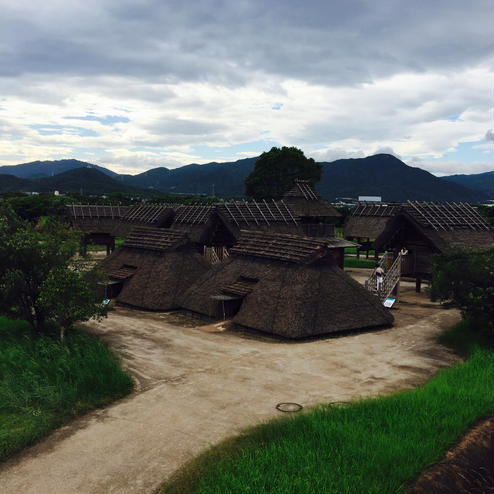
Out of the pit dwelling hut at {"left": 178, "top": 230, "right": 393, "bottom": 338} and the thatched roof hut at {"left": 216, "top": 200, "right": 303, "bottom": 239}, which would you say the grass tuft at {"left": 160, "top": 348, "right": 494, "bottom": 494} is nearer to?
the pit dwelling hut at {"left": 178, "top": 230, "right": 393, "bottom": 338}

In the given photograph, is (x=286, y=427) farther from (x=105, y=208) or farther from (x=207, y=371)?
(x=105, y=208)

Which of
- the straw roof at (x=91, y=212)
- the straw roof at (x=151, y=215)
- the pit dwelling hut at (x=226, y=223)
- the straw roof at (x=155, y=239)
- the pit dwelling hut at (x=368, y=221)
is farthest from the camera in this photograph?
the straw roof at (x=91, y=212)

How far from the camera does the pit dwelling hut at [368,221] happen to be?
46403mm

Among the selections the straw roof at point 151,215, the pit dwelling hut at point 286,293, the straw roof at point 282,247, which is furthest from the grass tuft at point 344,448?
the straw roof at point 151,215

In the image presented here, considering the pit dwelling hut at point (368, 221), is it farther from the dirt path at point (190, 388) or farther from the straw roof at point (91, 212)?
the straw roof at point (91, 212)

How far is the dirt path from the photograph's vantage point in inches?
354

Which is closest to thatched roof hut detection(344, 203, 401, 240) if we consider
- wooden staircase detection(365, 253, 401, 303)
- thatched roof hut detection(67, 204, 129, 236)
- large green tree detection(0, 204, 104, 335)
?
wooden staircase detection(365, 253, 401, 303)

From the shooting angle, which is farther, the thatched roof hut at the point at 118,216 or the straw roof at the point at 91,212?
the straw roof at the point at 91,212

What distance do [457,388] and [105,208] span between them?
45830 mm

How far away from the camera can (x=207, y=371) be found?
1470cm

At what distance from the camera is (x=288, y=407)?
11859mm

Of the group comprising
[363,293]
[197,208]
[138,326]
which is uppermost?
[197,208]

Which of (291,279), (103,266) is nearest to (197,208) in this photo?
(103,266)

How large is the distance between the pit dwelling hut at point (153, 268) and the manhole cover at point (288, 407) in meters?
13.1
